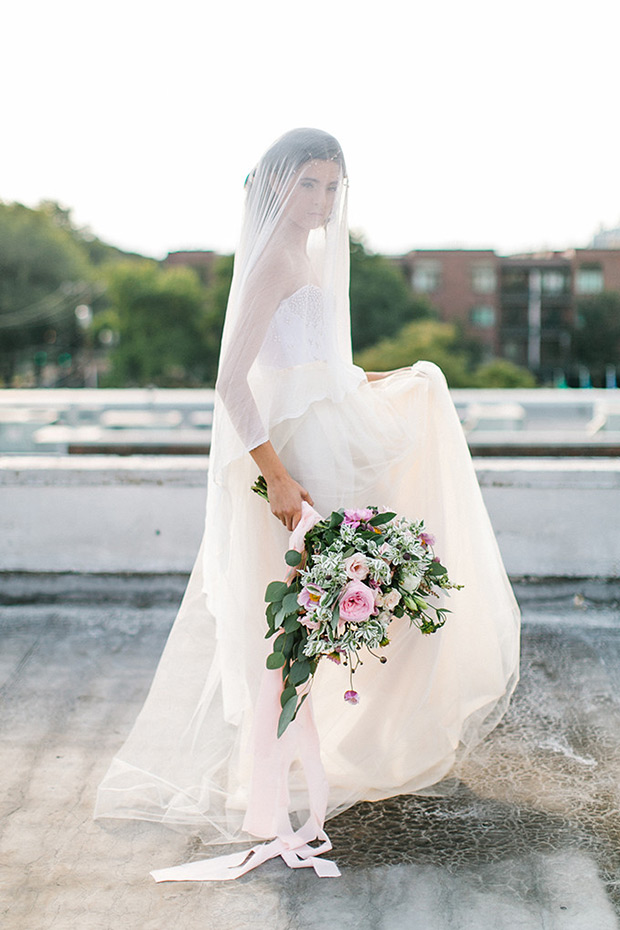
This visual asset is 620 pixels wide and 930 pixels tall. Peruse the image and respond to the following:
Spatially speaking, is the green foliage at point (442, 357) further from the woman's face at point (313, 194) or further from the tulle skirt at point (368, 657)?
the woman's face at point (313, 194)

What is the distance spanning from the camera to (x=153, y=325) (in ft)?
225

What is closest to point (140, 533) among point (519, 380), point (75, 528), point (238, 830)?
point (75, 528)

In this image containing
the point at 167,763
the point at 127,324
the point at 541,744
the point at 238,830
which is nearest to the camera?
the point at 238,830

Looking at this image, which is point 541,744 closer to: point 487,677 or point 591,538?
point 487,677

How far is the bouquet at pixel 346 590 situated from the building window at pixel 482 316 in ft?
229

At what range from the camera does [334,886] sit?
215 centimetres

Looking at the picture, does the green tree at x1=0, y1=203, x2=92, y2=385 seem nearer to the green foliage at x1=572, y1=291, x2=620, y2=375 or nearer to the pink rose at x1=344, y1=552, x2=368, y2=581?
the green foliage at x1=572, y1=291, x2=620, y2=375

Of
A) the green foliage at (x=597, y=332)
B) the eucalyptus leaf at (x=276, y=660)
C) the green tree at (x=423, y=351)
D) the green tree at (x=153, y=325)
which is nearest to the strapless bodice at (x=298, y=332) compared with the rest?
the eucalyptus leaf at (x=276, y=660)

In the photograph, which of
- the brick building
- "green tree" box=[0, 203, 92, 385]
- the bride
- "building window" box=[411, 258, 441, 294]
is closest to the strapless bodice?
the bride

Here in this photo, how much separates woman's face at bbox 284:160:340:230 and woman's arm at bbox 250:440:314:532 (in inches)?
23.1

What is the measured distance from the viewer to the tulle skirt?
2488mm

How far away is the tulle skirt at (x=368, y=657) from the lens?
2.49 m

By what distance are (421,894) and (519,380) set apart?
2082 inches

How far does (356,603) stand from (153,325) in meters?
68.4
